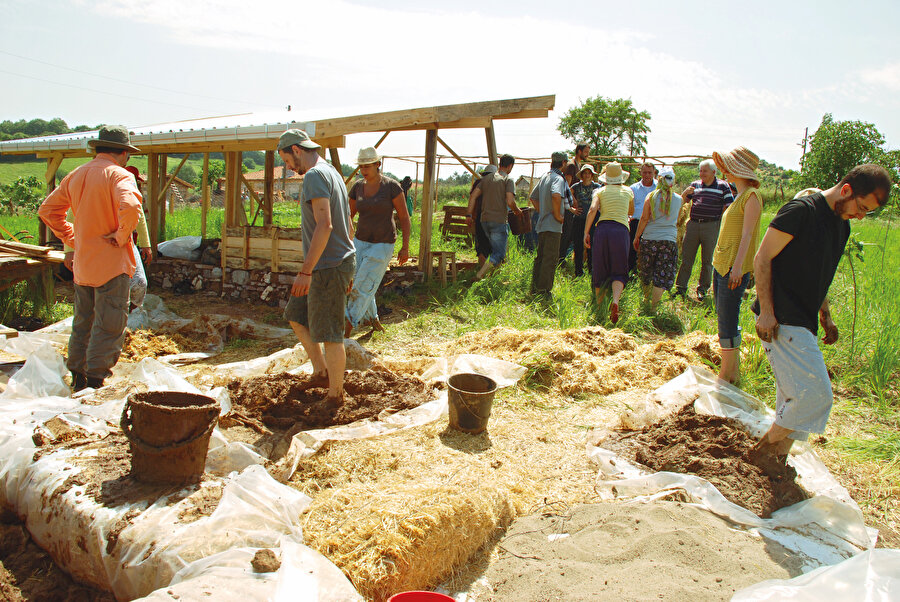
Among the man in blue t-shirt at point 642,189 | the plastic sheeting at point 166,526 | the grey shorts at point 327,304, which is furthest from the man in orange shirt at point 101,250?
the man in blue t-shirt at point 642,189

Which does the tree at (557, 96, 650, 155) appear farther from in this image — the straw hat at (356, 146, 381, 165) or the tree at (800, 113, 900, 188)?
the straw hat at (356, 146, 381, 165)

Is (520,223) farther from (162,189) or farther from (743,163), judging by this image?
(162,189)

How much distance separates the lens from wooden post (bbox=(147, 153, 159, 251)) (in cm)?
978

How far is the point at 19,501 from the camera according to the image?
8.52ft

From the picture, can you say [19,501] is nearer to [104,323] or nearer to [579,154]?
[104,323]

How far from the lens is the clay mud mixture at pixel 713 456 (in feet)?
9.99

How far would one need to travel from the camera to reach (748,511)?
292 cm

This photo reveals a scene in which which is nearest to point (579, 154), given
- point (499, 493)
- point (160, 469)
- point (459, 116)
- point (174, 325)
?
point (459, 116)

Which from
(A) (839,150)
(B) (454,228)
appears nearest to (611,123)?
(A) (839,150)

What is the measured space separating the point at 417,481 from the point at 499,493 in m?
0.42

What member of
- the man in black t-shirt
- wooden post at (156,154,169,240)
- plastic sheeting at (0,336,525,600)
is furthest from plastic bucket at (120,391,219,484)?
wooden post at (156,154,169,240)

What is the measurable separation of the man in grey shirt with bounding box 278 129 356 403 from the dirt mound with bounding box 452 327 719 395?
5.83 ft

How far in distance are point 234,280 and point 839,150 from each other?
108ft

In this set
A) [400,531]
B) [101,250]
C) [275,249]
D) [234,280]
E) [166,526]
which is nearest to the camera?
[166,526]
